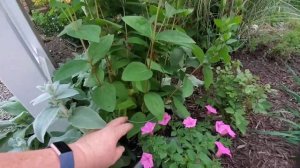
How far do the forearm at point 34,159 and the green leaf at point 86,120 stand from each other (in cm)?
13

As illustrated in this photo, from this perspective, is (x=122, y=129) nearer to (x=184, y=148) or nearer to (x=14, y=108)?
(x=184, y=148)

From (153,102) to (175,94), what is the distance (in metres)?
0.20

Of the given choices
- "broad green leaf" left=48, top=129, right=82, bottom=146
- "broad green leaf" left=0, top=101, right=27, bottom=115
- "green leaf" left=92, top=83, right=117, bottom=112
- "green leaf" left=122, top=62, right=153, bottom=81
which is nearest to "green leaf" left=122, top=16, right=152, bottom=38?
"green leaf" left=122, top=62, right=153, bottom=81

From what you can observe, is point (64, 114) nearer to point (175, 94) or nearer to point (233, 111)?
point (175, 94)

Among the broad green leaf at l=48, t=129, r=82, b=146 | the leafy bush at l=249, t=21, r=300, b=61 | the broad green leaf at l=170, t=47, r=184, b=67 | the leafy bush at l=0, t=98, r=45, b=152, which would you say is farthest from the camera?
the leafy bush at l=249, t=21, r=300, b=61

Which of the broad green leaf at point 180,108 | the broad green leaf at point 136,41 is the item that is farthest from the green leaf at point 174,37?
the broad green leaf at point 180,108

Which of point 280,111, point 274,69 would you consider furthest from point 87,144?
point 274,69

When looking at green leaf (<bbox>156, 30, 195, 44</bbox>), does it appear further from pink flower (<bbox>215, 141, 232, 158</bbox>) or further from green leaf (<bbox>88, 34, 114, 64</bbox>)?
pink flower (<bbox>215, 141, 232, 158</bbox>)

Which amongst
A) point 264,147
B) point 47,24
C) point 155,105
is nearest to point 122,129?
point 155,105

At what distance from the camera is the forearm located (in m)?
0.74

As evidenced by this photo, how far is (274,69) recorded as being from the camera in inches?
70.0

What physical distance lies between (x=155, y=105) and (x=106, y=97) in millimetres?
153

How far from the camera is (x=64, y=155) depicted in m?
0.82

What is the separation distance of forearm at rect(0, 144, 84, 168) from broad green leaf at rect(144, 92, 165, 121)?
250 millimetres
